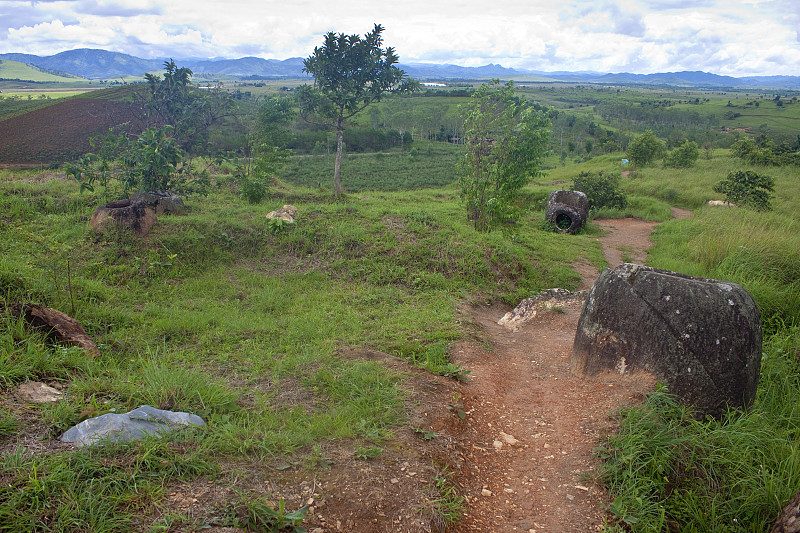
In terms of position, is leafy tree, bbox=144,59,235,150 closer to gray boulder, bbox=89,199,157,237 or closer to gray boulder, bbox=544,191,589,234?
gray boulder, bbox=89,199,157,237

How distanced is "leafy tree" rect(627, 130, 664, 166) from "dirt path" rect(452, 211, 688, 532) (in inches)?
820

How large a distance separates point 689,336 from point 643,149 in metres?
22.6

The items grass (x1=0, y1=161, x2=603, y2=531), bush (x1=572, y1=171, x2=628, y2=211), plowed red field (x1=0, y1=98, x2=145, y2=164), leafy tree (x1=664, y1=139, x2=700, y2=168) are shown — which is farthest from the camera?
leafy tree (x1=664, y1=139, x2=700, y2=168)

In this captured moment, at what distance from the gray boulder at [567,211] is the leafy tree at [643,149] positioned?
450 inches

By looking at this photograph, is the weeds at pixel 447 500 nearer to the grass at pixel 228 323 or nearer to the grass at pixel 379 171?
the grass at pixel 228 323

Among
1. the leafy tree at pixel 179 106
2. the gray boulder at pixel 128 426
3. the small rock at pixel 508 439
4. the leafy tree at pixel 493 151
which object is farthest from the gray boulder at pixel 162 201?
the small rock at pixel 508 439

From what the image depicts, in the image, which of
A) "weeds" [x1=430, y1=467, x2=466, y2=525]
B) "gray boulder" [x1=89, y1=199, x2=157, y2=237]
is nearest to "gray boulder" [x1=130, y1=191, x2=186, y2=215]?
"gray boulder" [x1=89, y1=199, x2=157, y2=237]

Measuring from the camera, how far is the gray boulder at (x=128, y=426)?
114 inches

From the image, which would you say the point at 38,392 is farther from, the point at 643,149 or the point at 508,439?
the point at 643,149

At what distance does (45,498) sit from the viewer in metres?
2.38

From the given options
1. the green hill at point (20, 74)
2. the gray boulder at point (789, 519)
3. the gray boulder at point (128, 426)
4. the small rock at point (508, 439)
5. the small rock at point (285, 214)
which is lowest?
the small rock at point (508, 439)

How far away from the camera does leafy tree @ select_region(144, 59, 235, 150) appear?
13.5 metres

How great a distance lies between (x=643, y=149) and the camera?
76.0 ft

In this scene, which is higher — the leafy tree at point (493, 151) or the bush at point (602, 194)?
the leafy tree at point (493, 151)
